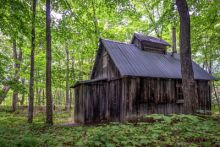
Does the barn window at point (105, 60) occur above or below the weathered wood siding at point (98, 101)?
above

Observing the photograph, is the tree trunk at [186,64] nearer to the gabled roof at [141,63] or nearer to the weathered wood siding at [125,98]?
the gabled roof at [141,63]

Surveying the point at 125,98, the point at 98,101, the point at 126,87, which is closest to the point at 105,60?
the point at 98,101

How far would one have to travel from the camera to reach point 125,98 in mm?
10672

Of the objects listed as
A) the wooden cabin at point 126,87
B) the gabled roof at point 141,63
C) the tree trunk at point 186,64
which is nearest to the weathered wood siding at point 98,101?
the wooden cabin at point 126,87

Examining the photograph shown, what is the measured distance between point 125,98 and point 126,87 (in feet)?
2.18

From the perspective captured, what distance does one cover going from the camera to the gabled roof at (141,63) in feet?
36.3

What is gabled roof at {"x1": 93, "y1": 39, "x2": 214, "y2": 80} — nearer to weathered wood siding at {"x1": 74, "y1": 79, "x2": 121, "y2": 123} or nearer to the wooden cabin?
the wooden cabin

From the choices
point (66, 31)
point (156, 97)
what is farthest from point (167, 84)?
point (66, 31)

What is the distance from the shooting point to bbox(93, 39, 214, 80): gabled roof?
11.1 meters

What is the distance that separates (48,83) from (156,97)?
22.8 feet

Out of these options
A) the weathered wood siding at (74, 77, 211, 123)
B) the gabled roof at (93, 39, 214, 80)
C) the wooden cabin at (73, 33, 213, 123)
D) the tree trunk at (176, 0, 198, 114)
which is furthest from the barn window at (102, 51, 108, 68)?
the tree trunk at (176, 0, 198, 114)

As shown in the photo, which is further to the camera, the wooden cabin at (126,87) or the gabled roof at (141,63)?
the gabled roof at (141,63)

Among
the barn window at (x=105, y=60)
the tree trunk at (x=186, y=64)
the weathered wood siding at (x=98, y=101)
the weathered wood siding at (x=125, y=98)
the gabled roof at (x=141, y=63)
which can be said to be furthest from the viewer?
the barn window at (x=105, y=60)

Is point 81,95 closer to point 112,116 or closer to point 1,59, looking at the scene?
point 112,116
